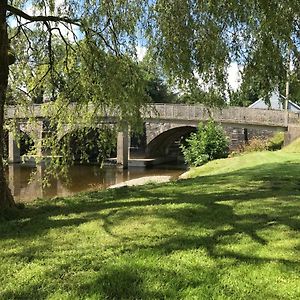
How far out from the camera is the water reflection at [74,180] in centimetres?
2095

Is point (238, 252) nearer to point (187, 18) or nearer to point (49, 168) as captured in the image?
point (187, 18)

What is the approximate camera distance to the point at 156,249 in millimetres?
4672

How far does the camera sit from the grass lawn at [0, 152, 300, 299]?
372 centimetres

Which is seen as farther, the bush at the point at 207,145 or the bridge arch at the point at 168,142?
the bridge arch at the point at 168,142

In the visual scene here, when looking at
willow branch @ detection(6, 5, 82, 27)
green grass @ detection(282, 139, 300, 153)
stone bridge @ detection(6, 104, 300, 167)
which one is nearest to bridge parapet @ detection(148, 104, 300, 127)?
stone bridge @ detection(6, 104, 300, 167)

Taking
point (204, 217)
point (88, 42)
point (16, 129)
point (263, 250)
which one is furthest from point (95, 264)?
point (16, 129)

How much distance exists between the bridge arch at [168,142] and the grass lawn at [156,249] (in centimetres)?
2897

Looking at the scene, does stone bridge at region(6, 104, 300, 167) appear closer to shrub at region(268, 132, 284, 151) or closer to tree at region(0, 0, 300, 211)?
shrub at region(268, 132, 284, 151)

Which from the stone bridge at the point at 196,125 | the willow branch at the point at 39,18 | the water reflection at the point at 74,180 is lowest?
the water reflection at the point at 74,180

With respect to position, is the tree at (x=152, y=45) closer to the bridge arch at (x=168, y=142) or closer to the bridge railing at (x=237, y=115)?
the bridge railing at (x=237, y=115)

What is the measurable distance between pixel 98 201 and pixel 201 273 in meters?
4.48

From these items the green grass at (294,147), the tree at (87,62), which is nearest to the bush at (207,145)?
the green grass at (294,147)

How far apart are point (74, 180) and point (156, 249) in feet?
70.5

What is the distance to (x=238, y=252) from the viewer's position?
4555 mm
